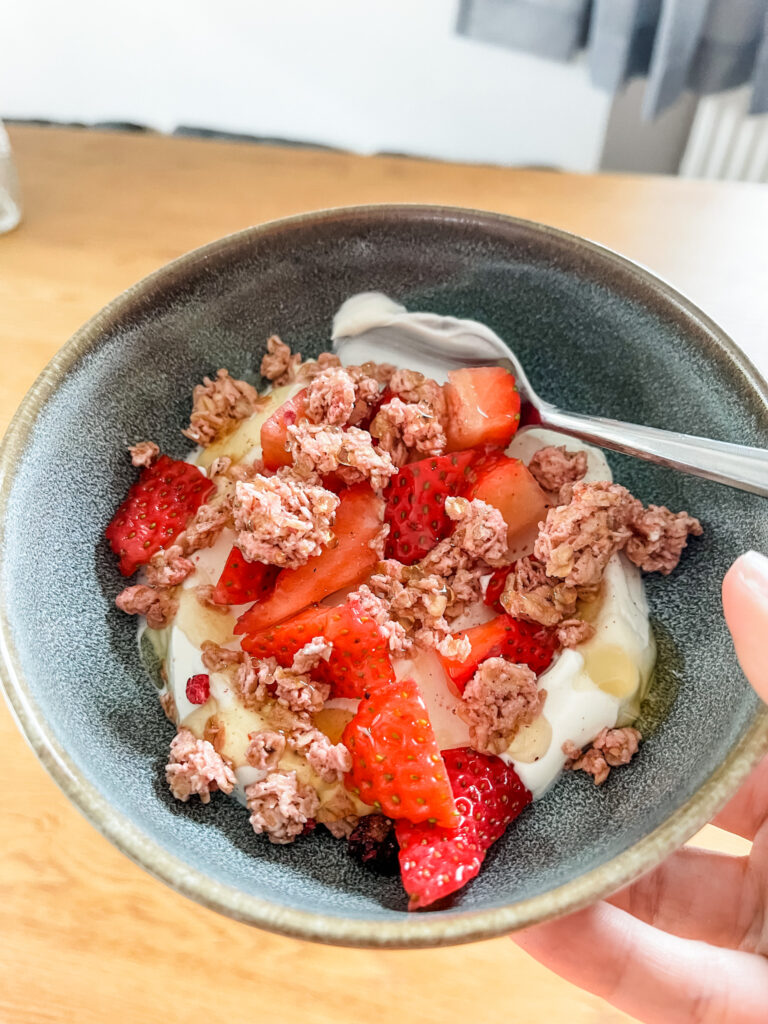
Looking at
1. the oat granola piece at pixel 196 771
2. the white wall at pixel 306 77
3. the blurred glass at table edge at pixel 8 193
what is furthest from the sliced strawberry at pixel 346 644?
the white wall at pixel 306 77

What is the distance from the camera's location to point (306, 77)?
1853 mm

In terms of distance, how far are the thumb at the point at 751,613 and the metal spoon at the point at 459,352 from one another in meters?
0.17

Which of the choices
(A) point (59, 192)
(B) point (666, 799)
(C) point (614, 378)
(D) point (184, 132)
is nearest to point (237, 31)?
(D) point (184, 132)

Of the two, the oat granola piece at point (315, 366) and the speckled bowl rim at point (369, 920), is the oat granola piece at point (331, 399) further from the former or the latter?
the speckled bowl rim at point (369, 920)

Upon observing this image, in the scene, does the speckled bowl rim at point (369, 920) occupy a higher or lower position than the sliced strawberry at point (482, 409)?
lower

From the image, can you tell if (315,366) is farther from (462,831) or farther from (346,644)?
(462,831)

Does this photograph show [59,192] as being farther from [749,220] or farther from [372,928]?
[372,928]

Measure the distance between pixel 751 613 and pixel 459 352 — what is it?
20.1 inches

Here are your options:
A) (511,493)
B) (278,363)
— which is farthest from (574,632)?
(278,363)

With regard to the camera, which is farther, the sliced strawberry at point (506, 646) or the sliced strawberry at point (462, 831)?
the sliced strawberry at point (506, 646)

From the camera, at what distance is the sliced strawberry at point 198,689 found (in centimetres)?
86

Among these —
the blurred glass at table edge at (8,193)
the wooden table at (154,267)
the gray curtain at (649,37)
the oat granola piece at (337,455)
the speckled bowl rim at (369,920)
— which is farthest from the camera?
the gray curtain at (649,37)

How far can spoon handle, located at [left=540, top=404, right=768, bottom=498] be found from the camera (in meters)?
0.77

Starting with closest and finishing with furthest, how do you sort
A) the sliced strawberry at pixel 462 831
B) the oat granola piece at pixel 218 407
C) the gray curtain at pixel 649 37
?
the sliced strawberry at pixel 462 831 → the oat granola piece at pixel 218 407 → the gray curtain at pixel 649 37
